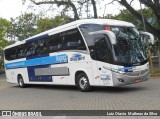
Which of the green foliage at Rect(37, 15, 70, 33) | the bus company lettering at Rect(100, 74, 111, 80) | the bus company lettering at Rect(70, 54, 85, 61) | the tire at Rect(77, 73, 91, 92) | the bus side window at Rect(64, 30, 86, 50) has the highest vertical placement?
the green foliage at Rect(37, 15, 70, 33)

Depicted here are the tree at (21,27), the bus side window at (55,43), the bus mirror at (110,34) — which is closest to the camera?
the bus mirror at (110,34)

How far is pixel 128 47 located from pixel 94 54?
156cm

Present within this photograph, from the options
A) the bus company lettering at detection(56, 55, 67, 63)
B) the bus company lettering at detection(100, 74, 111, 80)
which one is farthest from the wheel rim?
the bus company lettering at detection(56, 55, 67, 63)

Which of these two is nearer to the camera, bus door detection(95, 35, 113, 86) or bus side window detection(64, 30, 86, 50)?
bus door detection(95, 35, 113, 86)

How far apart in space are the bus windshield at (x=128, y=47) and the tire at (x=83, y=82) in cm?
231

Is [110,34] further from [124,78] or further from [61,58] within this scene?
[61,58]

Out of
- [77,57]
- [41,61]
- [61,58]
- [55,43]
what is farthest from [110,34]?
[41,61]

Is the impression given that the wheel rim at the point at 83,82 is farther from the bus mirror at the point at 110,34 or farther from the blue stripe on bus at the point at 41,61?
the bus mirror at the point at 110,34

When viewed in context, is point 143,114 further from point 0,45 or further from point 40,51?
point 0,45

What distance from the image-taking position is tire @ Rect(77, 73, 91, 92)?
1612 centimetres

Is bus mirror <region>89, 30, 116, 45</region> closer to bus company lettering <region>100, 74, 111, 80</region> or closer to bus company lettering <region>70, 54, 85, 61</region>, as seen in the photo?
bus company lettering <region>70, 54, 85, 61</region>

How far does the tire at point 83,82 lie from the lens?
1612 cm

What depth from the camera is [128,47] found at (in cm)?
1502

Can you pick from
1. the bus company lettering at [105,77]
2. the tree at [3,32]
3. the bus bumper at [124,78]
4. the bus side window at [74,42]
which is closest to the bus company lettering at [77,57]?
the bus side window at [74,42]
